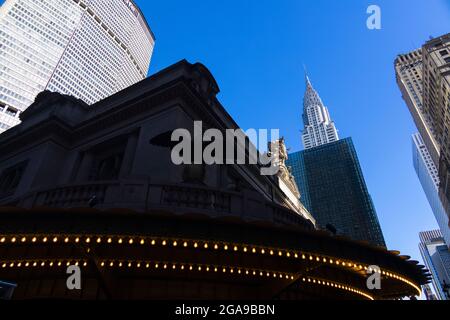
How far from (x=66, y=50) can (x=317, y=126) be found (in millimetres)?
135715

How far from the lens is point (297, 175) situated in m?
121

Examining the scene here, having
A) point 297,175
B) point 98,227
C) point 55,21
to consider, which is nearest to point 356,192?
point 297,175

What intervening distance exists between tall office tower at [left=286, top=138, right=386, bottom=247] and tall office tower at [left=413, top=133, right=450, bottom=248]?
5543cm

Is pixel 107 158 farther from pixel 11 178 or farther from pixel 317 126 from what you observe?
pixel 317 126

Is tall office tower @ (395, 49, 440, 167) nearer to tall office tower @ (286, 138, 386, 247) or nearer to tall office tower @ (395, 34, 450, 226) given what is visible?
tall office tower @ (395, 34, 450, 226)

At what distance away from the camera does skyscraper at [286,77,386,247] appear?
3920 inches

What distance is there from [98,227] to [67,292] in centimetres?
320

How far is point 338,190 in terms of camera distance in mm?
107500

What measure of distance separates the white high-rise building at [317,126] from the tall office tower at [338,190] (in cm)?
5174

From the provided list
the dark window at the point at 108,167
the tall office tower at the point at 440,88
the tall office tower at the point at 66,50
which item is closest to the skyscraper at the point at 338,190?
the tall office tower at the point at 440,88

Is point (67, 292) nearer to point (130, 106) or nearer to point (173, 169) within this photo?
point (173, 169)
